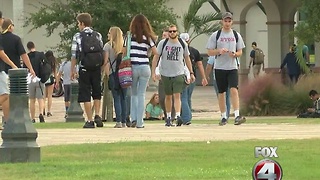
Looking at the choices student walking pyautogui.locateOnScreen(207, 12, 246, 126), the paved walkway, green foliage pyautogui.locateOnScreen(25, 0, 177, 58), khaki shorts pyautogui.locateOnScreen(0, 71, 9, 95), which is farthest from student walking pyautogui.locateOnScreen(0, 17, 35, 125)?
green foliage pyautogui.locateOnScreen(25, 0, 177, 58)

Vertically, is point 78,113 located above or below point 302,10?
below

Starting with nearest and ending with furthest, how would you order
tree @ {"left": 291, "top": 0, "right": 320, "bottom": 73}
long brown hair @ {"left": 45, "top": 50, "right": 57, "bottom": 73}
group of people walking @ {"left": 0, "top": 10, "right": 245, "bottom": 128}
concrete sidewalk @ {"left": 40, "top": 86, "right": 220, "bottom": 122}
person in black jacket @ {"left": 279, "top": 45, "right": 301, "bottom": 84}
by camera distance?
group of people walking @ {"left": 0, "top": 10, "right": 245, "bottom": 128}, long brown hair @ {"left": 45, "top": 50, "right": 57, "bottom": 73}, concrete sidewalk @ {"left": 40, "top": 86, "right": 220, "bottom": 122}, tree @ {"left": 291, "top": 0, "right": 320, "bottom": 73}, person in black jacket @ {"left": 279, "top": 45, "right": 301, "bottom": 84}

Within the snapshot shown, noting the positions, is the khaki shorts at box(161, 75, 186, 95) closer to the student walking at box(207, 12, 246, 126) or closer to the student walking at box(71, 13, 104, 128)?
the student walking at box(207, 12, 246, 126)

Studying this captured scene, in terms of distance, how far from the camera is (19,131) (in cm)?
1136

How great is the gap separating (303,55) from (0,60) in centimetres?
1776

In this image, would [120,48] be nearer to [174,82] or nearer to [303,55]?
[174,82]

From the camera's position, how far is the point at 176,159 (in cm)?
1142

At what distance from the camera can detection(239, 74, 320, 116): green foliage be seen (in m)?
25.6

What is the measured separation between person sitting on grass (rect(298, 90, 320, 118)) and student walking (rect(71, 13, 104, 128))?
7163 mm

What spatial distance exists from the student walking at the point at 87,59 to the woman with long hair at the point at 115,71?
0.74 m

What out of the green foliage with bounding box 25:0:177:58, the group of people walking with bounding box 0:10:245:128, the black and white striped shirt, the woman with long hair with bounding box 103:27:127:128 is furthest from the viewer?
the green foliage with bounding box 25:0:177:58

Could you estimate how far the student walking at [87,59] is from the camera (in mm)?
16688

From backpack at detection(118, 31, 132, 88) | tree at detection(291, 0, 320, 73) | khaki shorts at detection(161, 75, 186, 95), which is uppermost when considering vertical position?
tree at detection(291, 0, 320, 73)

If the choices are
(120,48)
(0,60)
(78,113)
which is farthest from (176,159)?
(78,113)
